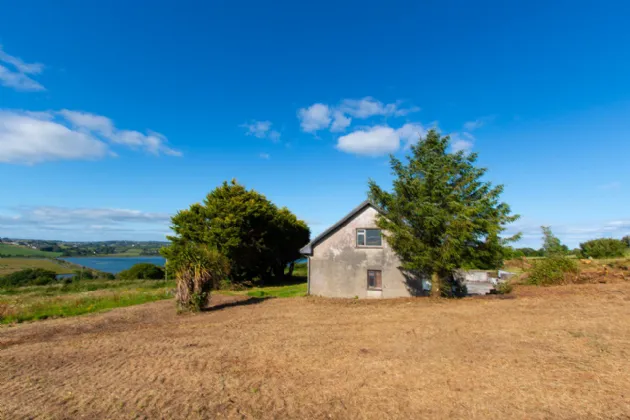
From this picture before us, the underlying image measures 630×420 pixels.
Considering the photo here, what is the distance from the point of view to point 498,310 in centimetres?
1451

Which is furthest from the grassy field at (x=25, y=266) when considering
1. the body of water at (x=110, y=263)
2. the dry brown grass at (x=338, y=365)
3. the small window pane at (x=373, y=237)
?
the small window pane at (x=373, y=237)

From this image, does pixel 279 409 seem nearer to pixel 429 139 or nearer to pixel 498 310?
pixel 498 310

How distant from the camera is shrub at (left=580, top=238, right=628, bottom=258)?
33562mm

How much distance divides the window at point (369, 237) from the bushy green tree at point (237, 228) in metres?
13.4

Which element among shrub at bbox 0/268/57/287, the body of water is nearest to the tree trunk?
shrub at bbox 0/268/57/287

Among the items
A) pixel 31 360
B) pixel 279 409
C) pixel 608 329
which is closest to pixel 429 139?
pixel 608 329

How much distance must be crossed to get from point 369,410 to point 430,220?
39.6 feet

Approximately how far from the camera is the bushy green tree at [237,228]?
3095cm

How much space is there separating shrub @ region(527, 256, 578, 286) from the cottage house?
782 centimetres

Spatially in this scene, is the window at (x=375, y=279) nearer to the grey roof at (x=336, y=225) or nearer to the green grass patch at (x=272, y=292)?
the grey roof at (x=336, y=225)

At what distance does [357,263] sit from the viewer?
22.5 meters

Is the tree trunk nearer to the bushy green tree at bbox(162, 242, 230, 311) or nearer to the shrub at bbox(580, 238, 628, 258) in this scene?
Answer: the bushy green tree at bbox(162, 242, 230, 311)

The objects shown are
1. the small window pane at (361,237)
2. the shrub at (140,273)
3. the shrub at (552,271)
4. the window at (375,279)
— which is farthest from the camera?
the shrub at (140,273)

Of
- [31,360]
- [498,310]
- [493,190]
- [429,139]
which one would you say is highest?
[429,139]
